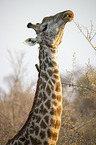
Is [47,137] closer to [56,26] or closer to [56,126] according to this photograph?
[56,126]

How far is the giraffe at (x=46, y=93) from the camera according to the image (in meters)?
2.24

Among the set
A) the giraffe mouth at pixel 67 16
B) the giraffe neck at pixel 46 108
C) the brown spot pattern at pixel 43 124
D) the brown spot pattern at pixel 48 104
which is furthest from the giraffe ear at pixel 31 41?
the brown spot pattern at pixel 43 124

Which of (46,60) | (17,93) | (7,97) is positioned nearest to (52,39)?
(46,60)

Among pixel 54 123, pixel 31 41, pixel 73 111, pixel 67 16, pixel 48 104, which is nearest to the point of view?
pixel 54 123

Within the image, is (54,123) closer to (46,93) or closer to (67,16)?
(46,93)

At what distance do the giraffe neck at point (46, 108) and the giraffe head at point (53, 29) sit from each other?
17 cm

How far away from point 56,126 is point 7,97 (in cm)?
1268

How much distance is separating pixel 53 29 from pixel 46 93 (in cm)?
121

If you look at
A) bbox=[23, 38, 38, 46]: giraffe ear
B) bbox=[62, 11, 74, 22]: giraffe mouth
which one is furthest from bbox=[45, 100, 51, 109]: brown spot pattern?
bbox=[62, 11, 74, 22]: giraffe mouth

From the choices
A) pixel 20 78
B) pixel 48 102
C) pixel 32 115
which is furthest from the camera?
pixel 20 78

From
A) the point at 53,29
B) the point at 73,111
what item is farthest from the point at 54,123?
the point at 73,111

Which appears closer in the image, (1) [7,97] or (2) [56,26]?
(2) [56,26]

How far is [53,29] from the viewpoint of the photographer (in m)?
2.76

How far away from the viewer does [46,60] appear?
2.66m
